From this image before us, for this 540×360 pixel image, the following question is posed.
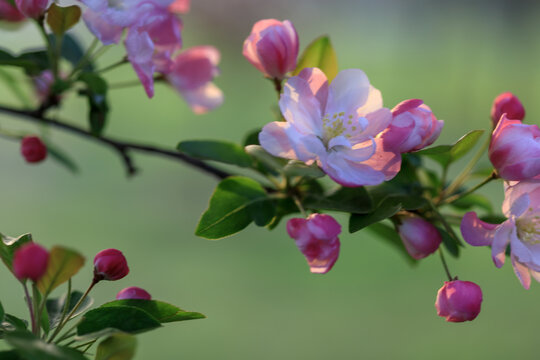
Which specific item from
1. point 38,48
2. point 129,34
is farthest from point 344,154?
point 38,48

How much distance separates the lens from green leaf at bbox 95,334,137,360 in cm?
39

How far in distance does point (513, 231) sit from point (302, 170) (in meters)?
0.17

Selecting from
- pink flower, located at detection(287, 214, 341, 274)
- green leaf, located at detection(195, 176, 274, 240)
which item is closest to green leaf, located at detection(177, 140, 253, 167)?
green leaf, located at detection(195, 176, 274, 240)

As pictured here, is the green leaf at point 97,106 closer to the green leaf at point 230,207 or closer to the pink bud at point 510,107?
the green leaf at point 230,207

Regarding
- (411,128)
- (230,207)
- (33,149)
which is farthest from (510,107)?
(33,149)

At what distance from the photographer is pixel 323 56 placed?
592 mm

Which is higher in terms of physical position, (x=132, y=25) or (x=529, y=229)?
(x=132, y=25)

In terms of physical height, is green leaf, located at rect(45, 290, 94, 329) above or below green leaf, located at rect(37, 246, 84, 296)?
below

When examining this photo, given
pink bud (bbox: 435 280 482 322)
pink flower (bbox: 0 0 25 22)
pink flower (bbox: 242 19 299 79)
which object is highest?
pink flower (bbox: 0 0 25 22)

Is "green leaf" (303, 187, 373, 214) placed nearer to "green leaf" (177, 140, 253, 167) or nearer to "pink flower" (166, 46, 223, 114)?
"green leaf" (177, 140, 253, 167)

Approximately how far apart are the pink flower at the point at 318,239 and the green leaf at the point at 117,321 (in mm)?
141

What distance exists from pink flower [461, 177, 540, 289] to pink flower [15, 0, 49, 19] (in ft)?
1.40

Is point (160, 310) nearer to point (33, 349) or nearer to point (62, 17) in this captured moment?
point (33, 349)

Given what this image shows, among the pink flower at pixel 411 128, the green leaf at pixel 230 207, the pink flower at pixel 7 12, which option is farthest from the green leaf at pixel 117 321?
the pink flower at pixel 7 12
